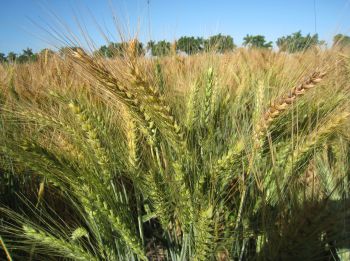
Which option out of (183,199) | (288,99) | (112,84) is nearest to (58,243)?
(183,199)

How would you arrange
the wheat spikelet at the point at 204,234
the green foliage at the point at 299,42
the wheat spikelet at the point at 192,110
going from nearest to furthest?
the wheat spikelet at the point at 204,234 < the wheat spikelet at the point at 192,110 < the green foliage at the point at 299,42

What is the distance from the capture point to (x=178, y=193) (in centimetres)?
92

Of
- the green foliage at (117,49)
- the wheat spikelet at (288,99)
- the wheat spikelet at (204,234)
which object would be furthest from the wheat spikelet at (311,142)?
the green foliage at (117,49)

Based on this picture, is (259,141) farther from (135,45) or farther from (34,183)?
(34,183)

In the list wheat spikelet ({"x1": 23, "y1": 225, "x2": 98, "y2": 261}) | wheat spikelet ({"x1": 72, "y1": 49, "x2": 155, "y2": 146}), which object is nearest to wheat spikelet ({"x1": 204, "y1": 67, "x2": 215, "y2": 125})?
wheat spikelet ({"x1": 72, "y1": 49, "x2": 155, "y2": 146})

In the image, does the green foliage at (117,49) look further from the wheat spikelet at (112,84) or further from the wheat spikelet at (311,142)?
the wheat spikelet at (311,142)

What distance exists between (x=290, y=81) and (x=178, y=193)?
2.57 feet

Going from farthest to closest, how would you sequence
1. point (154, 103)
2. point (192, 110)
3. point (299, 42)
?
point (299, 42)
point (192, 110)
point (154, 103)

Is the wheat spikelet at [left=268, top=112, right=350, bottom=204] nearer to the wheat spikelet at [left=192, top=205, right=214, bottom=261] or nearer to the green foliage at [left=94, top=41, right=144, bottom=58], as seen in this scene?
the wheat spikelet at [left=192, top=205, right=214, bottom=261]

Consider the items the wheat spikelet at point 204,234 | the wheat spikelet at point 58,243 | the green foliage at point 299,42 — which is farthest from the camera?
the green foliage at point 299,42

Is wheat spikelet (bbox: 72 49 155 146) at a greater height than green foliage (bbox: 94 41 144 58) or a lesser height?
lesser

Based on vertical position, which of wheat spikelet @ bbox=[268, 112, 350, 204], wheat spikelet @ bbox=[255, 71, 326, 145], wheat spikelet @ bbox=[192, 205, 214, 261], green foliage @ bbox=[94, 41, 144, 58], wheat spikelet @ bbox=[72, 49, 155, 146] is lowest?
wheat spikelet @ bbox=[192, 205, 214, 261]

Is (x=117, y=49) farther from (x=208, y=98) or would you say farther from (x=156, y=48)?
(x=156, y=48)

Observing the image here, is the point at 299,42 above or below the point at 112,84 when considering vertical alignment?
above
